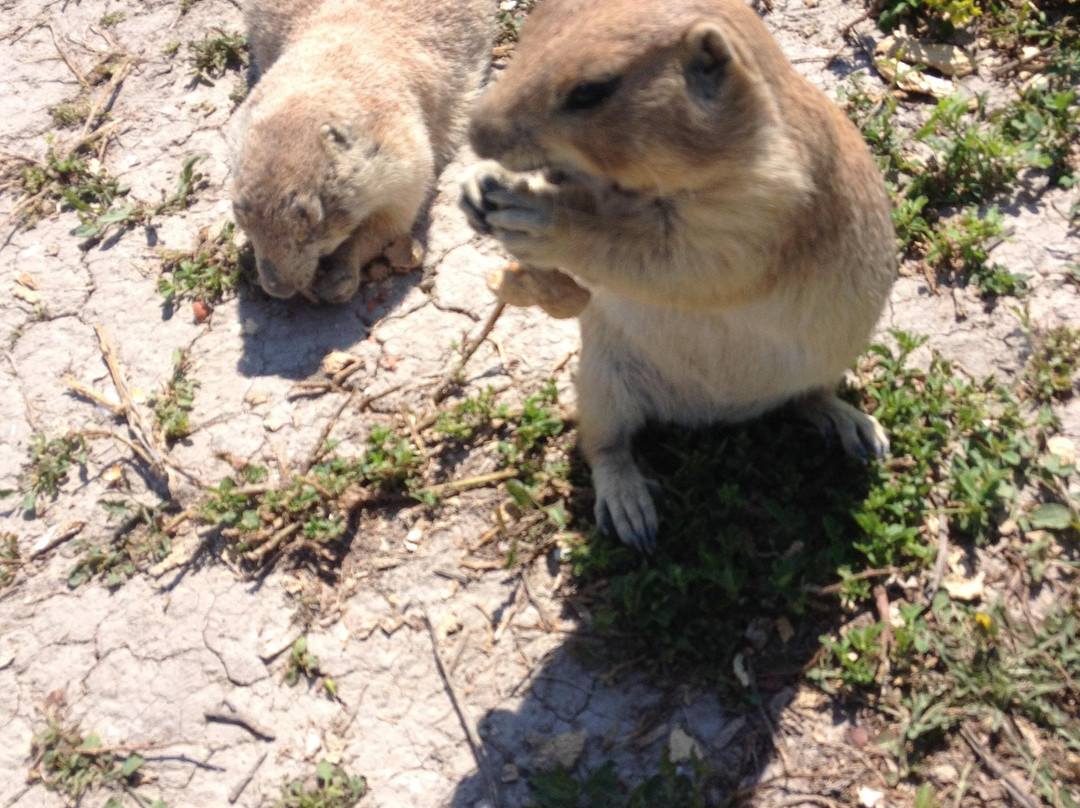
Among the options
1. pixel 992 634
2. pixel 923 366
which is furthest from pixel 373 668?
pixel 923 366

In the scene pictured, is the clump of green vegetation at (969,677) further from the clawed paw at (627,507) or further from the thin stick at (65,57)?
the thin stick at (65,57)

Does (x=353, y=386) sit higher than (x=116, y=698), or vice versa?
(x=353, y=386)

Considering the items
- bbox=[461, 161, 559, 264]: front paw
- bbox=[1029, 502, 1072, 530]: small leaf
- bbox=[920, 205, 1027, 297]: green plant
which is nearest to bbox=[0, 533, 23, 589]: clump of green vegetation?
bbox=[461, 161, 559, 264]: front paw

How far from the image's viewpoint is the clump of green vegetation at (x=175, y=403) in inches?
166

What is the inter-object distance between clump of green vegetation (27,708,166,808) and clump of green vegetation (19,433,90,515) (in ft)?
3.52

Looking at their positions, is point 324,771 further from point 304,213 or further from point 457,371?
point 304,213

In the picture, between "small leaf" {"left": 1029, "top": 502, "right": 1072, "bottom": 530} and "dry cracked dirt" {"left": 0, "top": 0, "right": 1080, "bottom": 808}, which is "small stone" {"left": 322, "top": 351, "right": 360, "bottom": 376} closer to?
"dry cracked dirt" {"left": 0, "top": 0, "right": 1080, "bottom": 808}

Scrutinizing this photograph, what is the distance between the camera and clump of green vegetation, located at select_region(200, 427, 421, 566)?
3.76m

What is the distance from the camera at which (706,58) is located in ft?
7.68

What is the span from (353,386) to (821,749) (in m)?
2.47

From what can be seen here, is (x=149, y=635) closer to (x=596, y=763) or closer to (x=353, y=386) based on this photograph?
(x=353, y=386)

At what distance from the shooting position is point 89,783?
332cm

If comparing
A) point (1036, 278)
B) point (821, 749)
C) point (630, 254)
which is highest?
point (630, 254)

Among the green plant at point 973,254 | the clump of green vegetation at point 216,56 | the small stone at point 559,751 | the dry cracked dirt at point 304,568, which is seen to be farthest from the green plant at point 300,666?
the clump of green vegetation at point 216,56
